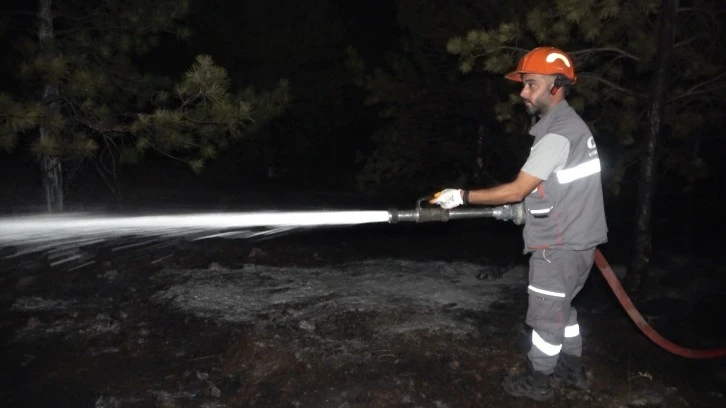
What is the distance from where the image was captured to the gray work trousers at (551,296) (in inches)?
149

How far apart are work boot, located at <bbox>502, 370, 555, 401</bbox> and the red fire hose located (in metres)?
1.06

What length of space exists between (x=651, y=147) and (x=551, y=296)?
305cm

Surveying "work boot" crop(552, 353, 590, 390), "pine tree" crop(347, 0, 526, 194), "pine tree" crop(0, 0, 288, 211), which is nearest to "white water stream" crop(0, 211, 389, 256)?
"pine tree" crop(0, 0, 288, 211)

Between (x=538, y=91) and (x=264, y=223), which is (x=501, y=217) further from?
(x=264, y=223)

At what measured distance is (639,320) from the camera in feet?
14.7

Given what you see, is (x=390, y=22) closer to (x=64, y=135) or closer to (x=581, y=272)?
(x=64, y=135)

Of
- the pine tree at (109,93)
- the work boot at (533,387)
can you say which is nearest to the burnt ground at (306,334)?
the work boot at (533,387)

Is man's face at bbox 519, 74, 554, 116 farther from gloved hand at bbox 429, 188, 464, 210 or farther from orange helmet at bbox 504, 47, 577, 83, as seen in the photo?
gloved hand at bbox 429, 188, 464, 210

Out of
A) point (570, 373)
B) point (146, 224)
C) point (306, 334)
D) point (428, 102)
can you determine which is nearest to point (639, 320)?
point (570, 373)

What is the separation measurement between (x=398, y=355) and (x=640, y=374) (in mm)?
1947

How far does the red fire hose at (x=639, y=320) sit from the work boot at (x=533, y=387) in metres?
1.06

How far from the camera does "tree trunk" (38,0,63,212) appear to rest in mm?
7196

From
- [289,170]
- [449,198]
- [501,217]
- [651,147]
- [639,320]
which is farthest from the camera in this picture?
[289,170]

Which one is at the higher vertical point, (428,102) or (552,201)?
(428,102)
